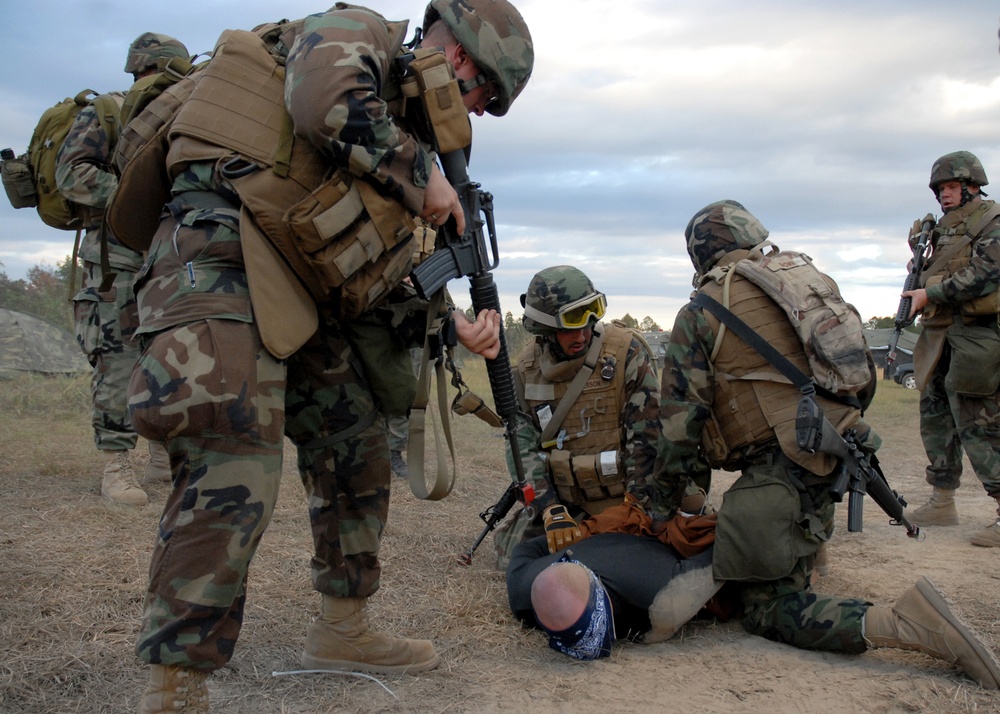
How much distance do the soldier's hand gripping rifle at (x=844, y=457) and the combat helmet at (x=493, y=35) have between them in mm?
1665

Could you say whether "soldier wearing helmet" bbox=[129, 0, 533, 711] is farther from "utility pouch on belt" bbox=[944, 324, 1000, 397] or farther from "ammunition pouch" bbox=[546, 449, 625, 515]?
"utility pouch on belt" bbox=[944, 324, 1000, 397]

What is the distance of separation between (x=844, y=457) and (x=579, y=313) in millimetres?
1611

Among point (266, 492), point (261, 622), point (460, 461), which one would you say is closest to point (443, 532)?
→ point (261, 622)

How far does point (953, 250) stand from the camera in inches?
236

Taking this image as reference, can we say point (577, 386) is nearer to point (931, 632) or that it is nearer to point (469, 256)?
point (469, 256)

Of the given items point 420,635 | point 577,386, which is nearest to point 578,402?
point 577,386

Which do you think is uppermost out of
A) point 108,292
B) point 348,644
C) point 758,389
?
point 108,292

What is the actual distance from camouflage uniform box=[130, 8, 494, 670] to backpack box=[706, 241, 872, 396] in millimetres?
1643

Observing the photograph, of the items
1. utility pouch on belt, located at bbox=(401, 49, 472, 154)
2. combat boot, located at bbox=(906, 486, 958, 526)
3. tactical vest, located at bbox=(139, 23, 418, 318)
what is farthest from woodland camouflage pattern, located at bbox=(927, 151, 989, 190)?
tactical vest, located at bbox=(139, 23, 418, 318)

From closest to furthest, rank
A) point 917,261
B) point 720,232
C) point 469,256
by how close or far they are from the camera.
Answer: point 469,256, point 720,232, point 917,261

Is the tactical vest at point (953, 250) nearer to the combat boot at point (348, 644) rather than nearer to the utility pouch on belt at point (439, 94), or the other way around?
the utility pouch on belt at point (439, 94)

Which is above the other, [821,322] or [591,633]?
[821,322]

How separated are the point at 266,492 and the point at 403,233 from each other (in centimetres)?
82

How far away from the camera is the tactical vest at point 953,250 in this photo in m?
5.93
